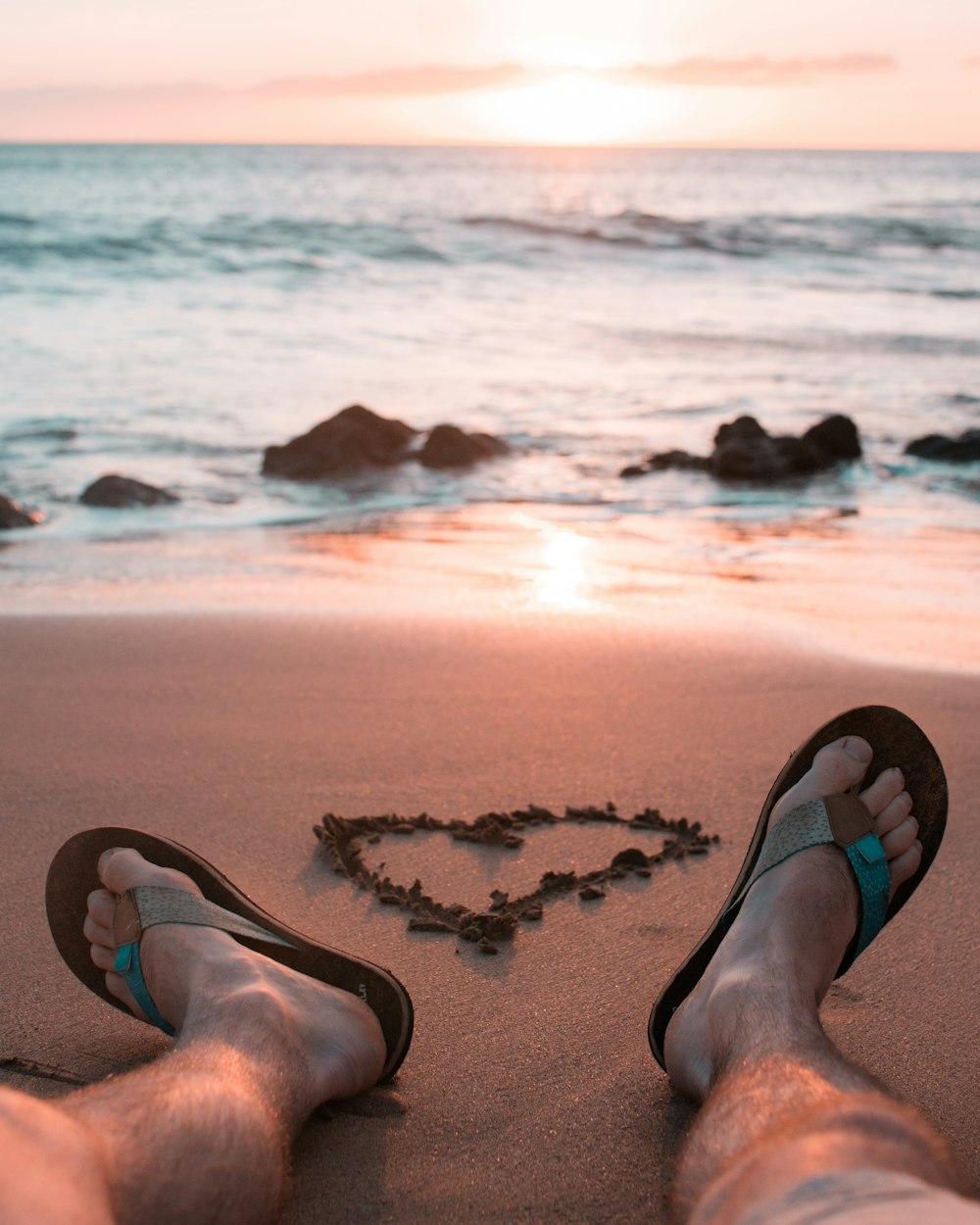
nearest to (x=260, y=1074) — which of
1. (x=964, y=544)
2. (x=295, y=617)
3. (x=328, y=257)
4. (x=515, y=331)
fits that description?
(x=295, y=617)

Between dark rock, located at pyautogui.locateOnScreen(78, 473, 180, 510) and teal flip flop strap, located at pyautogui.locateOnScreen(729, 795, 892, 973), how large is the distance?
4.79m

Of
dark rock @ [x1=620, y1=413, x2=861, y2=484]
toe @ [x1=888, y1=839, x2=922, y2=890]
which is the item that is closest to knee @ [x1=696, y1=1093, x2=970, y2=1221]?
toe @ [x1=888, y1=839, x2=922, y2=890]

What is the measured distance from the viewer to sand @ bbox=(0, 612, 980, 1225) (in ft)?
4.76

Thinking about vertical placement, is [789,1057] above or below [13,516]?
above

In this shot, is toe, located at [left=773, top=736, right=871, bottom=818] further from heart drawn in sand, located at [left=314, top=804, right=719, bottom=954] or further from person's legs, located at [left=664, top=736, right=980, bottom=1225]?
heart drawn in sand, located at [left=314, top=804, right=719, bottom=954]

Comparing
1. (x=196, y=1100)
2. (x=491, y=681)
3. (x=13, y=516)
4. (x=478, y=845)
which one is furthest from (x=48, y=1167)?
(x=13, y=516)

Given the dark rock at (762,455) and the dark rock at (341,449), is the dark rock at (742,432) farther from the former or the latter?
the dark rock at (341,449)

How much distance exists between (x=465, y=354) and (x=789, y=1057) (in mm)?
10842

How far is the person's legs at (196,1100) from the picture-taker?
1.03 meters

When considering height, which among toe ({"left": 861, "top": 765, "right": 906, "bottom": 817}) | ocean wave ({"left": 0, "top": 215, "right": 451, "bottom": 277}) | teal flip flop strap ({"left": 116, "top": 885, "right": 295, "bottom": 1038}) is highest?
ocean wave ({"left": 0, "top": 215, "right": 451, "bottom": 277})

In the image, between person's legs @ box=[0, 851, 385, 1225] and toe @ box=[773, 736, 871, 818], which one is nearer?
person's legs @ box=[0, 851, 385, 1225]

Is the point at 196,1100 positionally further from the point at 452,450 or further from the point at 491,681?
the point at 452,450

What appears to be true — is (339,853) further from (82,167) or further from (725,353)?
(82,167)

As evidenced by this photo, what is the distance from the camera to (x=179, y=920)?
1.71m
